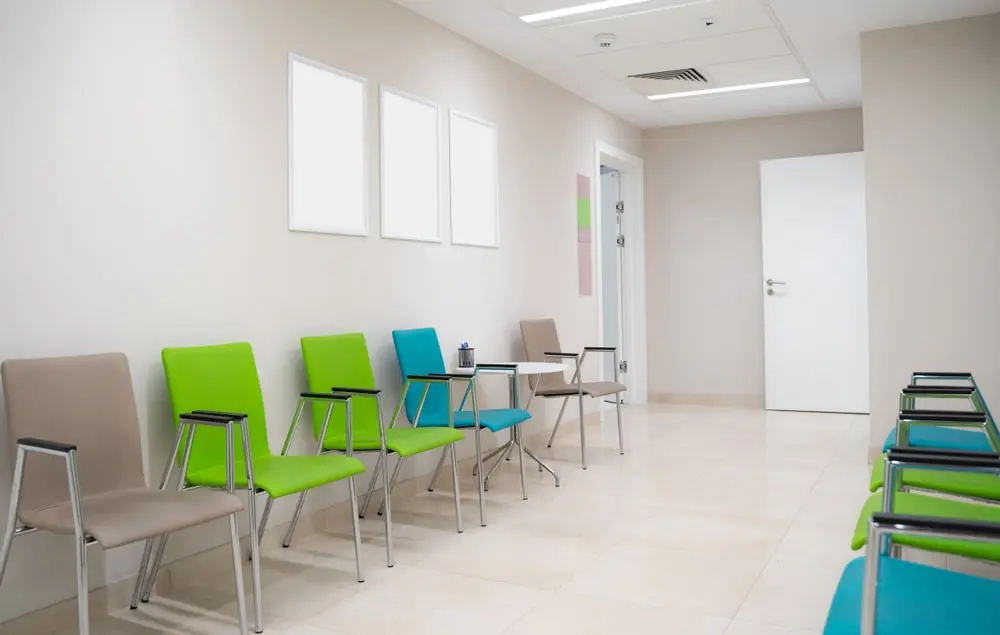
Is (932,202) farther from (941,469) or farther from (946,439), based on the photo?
(941,469)

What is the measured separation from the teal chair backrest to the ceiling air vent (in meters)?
2.89

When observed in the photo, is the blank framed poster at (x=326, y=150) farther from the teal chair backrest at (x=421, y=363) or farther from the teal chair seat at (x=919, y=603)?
the teal chair seat at (x=919, y=603)

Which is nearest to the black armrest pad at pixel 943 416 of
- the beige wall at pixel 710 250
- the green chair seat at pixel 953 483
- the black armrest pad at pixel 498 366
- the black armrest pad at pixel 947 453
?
the green chair seat at pixel 953 483

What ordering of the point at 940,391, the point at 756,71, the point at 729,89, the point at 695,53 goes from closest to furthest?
A: the point at 940,391 < the point at 695,53 < the point at 756,71 < the point at 729,89

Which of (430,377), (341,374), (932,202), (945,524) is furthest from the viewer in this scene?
(932,202)

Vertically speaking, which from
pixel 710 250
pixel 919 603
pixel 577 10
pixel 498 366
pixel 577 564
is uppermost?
pixel 577 10

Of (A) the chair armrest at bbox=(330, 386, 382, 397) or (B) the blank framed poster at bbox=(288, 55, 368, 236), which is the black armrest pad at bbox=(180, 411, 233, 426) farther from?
(B) the blank framed poster at bbox=(288, 55, 368, 236)

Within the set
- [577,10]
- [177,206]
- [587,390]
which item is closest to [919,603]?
[177,206]

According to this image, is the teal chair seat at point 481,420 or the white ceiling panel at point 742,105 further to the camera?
the white ceiling panel at point 742,105

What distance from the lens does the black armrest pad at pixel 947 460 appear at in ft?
6.63

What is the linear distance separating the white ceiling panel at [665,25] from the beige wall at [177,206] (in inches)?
31.4

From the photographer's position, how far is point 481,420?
169 inches

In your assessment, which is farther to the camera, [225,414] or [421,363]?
[421,363]

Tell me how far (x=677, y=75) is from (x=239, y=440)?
444cm
